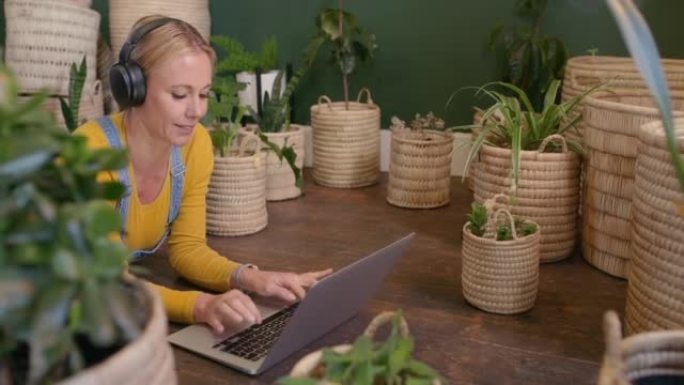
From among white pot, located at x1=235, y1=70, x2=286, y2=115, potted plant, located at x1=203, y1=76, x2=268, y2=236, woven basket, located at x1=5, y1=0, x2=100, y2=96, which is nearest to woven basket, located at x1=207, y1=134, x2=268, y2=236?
potted plant, located at x1=203, y1=76, x2=268, y2=236

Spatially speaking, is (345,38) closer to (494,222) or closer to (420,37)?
(420,37)

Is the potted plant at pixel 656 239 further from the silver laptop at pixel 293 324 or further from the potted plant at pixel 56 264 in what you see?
the potted plant at pixel 56 264

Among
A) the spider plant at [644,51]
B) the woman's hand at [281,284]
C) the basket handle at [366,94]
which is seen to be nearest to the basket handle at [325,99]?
the basket handle at [366,94]

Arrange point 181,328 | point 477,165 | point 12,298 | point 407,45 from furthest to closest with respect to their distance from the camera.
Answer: point 407,45, point 477,165, point 181,328, point 12,298

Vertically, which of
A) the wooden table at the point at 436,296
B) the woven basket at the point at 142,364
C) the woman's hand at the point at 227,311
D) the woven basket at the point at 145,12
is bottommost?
the wooden table at the point at 436,296

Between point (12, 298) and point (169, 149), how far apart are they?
104cm

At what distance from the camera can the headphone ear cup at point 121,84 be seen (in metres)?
1.37

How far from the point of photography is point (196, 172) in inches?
63.2

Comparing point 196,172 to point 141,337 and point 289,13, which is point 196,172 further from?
point 289,13

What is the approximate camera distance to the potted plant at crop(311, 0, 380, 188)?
2.47m

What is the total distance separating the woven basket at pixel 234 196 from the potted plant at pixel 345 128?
1.73 feet

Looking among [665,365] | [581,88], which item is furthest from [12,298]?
[581,88]

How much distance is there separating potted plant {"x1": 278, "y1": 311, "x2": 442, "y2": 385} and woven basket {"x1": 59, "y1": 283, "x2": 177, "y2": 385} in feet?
0.41

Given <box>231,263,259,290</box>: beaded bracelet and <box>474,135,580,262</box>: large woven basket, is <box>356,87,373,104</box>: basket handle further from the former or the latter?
<box>231,263,259,290</box>: beaded bracelet
